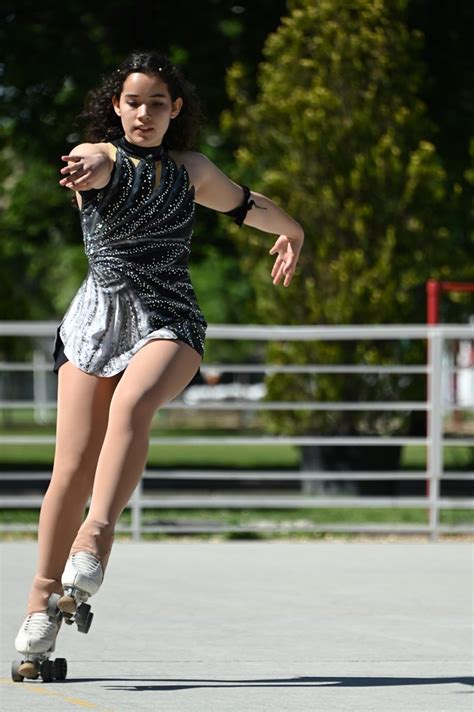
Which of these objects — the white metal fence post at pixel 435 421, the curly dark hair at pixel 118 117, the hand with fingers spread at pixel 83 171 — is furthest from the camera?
the white metal fence post at pixel 435 421

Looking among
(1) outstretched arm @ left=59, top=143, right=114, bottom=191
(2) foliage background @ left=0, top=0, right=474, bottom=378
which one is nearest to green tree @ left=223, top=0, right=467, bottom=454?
(2) foliage background @ left=0, top=0, right=474, bottom=378

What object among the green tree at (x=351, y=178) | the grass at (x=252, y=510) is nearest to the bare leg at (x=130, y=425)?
the grass at (x=252, y=510)

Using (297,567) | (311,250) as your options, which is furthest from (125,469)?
(311,250)

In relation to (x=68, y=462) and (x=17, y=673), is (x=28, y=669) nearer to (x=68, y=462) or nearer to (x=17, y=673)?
(x=17, y=673)

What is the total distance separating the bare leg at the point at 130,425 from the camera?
15.3ft

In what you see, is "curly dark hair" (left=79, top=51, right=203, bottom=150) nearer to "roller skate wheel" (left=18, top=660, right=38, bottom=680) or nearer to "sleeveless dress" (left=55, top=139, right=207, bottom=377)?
"sleeveless dress" (left=55, top=139, right=207, bottom=377)

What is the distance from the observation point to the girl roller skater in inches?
186

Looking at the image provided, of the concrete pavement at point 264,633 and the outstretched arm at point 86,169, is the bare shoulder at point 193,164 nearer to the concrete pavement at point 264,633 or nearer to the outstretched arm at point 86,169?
the outstretched arm at point 86,169

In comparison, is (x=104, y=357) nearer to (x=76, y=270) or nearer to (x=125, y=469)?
Answer: (x=125, y=469)

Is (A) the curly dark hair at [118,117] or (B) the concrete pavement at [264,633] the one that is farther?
(A) the curly dark hair at [118,117]

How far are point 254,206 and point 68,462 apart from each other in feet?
3.30

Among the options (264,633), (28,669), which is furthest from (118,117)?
(264,633)

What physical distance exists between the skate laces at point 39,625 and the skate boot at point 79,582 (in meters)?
0.34

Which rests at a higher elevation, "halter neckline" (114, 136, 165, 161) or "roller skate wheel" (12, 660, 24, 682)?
"halter neckline" (114, 136, 165, 161)
